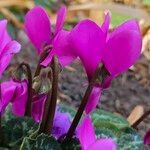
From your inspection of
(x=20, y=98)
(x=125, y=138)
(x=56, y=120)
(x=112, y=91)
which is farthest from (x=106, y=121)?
(x=112, y=91)

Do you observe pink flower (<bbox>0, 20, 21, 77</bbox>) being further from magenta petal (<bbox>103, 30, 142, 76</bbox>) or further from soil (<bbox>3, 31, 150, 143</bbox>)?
soil (<bbox>3, 31, 150, 143</bbox>)

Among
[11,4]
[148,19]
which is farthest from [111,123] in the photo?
[11,4]

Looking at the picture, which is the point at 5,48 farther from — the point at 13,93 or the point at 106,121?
the point at 106,121

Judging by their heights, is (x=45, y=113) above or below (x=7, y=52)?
below

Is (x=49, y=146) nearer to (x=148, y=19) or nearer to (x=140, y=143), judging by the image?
(x=140, y=143)

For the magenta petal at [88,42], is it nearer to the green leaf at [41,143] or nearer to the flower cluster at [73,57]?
the flower cluster at [73,57]

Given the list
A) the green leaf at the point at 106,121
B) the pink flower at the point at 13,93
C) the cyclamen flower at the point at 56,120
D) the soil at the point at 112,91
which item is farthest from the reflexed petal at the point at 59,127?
the soil at the point at 112,91
